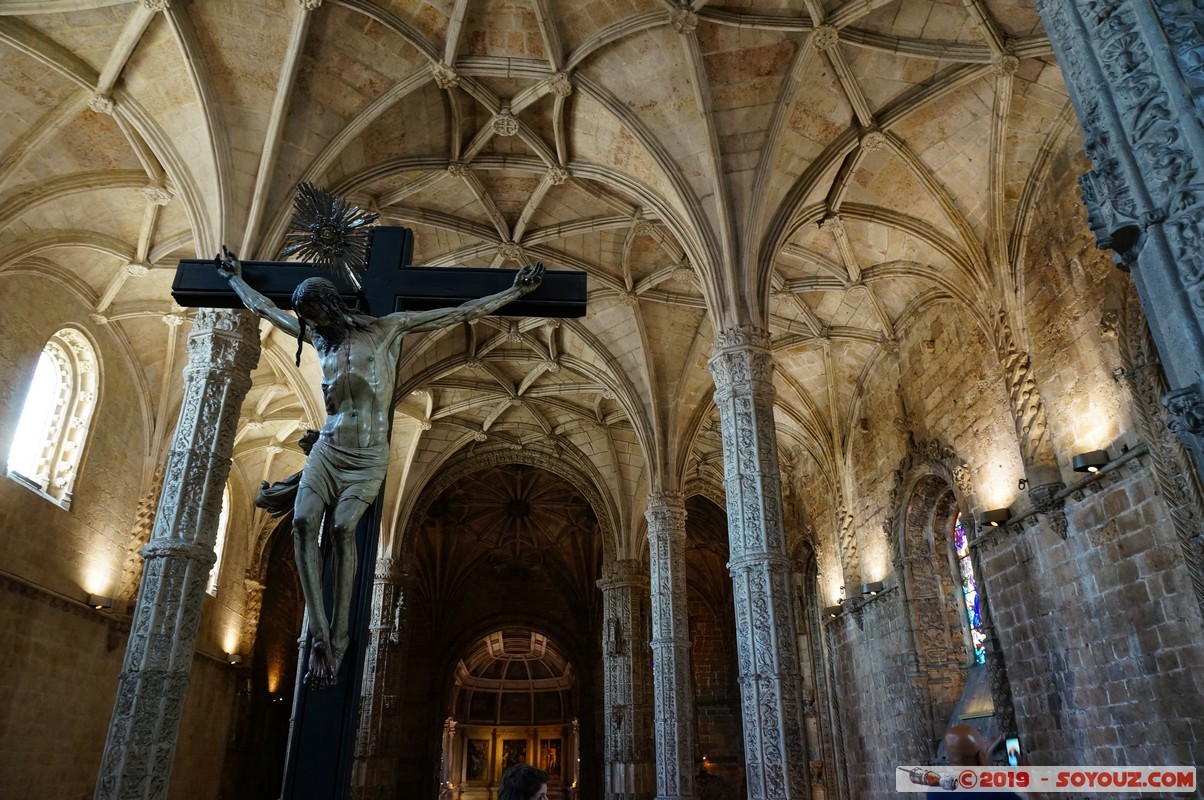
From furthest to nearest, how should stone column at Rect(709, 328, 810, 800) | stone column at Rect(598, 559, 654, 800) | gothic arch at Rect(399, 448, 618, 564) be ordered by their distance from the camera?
gothic arch at Rect(399, 448, 618, 564), stone column at Rect(598, 559, 654, 800), stone column at Rect(709, 328, 810, 800)

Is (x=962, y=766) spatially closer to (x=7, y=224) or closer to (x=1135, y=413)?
(x=1135, y=413)

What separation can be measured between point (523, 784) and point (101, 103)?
12325 millimetres

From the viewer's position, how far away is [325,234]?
3.40 m

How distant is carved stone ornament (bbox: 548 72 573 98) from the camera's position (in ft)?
41.5

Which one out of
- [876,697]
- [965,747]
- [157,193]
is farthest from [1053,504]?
[157,193]

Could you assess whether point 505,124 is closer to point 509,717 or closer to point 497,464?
point 497,464

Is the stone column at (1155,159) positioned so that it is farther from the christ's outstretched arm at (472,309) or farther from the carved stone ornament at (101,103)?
the carved stone ornament at (101,103)

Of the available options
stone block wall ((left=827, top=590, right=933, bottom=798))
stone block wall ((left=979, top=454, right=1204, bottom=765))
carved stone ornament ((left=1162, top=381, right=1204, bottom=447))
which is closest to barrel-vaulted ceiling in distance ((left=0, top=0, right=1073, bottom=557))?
stone block wall ((left=979, top=454, right=1204, bottom=765))

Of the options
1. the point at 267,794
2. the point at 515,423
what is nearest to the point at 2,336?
the point at 515,423

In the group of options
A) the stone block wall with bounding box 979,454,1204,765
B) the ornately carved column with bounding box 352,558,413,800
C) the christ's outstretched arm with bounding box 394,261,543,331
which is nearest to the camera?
the christ's outstretched arm with bounding box 394,261,543,331

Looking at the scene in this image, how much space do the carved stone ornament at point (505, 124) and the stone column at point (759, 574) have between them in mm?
4826

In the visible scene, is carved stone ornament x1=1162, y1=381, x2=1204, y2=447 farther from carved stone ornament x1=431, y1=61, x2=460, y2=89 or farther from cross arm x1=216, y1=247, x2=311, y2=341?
carved stone ornament x1=431, y1=61, x2=460, y2=89

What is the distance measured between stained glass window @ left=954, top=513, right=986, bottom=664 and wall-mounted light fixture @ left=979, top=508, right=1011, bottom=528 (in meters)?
1.65

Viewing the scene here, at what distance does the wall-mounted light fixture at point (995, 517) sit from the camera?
12.9 meters
